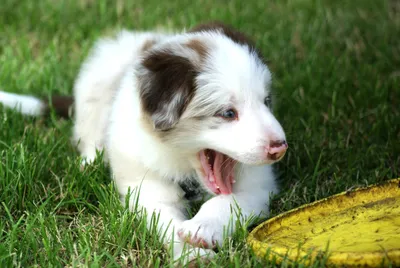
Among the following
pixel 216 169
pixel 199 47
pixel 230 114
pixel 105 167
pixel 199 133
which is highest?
pixel 199 47

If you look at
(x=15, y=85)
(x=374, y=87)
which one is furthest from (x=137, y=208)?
(x=374, y=87)

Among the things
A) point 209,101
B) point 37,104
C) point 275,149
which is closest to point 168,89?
point 209,101

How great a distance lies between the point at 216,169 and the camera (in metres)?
3.53

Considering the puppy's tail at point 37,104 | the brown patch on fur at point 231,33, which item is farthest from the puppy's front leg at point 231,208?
the puppy's tail at point 37,104

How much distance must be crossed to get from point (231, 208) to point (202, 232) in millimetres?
214

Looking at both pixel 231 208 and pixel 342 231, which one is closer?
pixel 342 231

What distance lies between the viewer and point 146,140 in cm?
357

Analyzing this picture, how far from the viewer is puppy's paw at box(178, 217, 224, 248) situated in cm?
309

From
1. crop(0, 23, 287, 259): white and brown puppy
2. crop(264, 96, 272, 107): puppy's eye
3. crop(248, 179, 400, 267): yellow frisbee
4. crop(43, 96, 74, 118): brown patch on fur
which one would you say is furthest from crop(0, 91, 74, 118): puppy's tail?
crop(248, 179, 400, 267): yellow frisbee

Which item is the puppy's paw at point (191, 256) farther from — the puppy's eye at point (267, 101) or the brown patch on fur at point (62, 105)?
the brown patch on fur at point (62, 105)

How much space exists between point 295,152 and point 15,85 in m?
2.25

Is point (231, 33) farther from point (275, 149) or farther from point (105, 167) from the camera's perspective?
point (105, 167)

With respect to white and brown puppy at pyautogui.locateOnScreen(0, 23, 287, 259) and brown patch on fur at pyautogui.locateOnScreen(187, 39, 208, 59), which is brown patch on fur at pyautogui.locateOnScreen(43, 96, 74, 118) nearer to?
white and brown puppy at pyautogui.locateOnScreen(0, 23, 287, 259)

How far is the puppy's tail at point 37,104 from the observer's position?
4.68m
